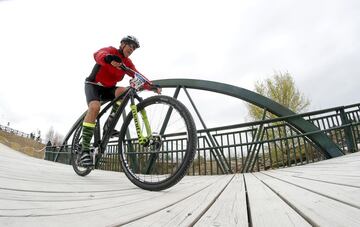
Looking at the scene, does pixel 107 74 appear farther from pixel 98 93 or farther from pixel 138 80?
pixel 138 80

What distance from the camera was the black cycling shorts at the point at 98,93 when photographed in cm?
343

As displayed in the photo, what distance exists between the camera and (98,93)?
3516 mm

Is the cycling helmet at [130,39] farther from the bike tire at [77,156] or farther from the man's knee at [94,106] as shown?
the bike tire at [77,156]

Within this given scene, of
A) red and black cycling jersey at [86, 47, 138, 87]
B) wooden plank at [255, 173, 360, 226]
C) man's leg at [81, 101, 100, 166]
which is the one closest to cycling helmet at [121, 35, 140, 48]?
red and black cycling jersey at [86, 47, 138, 87]

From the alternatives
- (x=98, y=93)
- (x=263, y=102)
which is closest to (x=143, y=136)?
(x=98, y=93)

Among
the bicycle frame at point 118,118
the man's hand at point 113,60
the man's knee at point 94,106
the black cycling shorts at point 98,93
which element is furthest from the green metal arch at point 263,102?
the man's hand at point 113,60

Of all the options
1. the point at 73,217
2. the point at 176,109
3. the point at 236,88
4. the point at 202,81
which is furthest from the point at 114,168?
the point at 73,217

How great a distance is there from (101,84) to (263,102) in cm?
418

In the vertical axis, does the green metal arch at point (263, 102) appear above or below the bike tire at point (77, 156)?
above

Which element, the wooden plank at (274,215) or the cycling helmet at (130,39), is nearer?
the wooden plank at (274,215)

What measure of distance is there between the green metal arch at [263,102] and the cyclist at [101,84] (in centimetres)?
351

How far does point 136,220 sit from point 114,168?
245 inches

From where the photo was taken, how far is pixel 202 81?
271 inches

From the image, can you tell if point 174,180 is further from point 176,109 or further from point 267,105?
point 267,105
